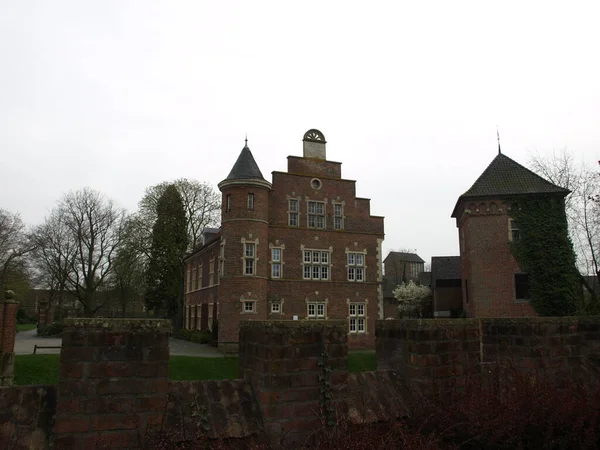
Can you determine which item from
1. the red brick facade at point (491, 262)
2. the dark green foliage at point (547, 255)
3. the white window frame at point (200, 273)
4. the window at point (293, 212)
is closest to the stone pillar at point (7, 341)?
the window at point (293, 212)

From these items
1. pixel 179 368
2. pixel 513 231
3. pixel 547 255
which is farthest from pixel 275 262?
pixel 547 255

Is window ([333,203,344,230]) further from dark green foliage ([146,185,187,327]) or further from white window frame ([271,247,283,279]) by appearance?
dark green foliage ([146,185,187,327])

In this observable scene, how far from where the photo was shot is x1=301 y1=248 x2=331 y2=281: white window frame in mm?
32531

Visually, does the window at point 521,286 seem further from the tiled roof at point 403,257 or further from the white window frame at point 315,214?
the tiled roof at point 403,257

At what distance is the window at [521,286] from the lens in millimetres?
28328

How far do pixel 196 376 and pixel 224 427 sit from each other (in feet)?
56.6

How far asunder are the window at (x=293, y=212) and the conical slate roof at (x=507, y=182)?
11.5 m

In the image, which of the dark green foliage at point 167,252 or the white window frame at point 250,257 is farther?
the dark green foliage at point 167,252

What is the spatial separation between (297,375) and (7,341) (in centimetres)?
1777

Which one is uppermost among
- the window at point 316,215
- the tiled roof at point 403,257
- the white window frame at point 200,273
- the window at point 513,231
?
the tiled roof at point 403,257

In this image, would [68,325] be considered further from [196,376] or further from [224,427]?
[196,376]

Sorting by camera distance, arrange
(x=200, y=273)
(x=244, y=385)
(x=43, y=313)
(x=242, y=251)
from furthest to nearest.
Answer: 1. (x=43, y=313)
2. (x=200, y=273)
3. (x=242, y=251)
4. (x=244, y=385)

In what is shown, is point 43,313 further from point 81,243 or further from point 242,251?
Answer: point 242,251

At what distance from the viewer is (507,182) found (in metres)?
30.0
